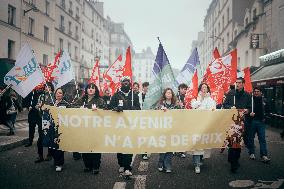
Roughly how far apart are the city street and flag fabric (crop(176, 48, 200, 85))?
149 inches

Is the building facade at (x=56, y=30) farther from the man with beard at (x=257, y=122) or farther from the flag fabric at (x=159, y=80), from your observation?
the man with beard at (x=257, y=122)

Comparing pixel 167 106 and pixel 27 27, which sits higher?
pixel 27 27

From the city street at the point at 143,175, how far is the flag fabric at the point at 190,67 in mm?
3793

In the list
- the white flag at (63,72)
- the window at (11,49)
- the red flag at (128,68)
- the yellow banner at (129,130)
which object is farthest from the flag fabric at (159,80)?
the window at (11,49)

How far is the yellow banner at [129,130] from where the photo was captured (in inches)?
256

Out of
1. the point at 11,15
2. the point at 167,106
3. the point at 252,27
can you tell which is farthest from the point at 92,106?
the point at 252,27

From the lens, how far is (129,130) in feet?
21.3

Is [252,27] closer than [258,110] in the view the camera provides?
No

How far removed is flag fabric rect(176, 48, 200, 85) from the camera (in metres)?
11.2

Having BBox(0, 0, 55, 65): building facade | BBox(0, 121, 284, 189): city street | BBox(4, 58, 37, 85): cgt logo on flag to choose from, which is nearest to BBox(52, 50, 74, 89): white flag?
BBox(4, 58, 37, 85): cgt logo on flag

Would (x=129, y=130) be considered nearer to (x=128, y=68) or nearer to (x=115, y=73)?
(x=128, y=68)

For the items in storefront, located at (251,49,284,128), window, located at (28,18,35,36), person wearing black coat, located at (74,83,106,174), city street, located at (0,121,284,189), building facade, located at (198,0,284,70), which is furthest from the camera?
window, located at (28,18,35,36)

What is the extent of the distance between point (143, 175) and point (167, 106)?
1.47m

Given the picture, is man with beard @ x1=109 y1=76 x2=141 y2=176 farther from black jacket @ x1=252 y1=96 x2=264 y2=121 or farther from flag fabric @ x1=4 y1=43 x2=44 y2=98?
black jacket @ x1=252 y1=96 x2=264 y2=121
